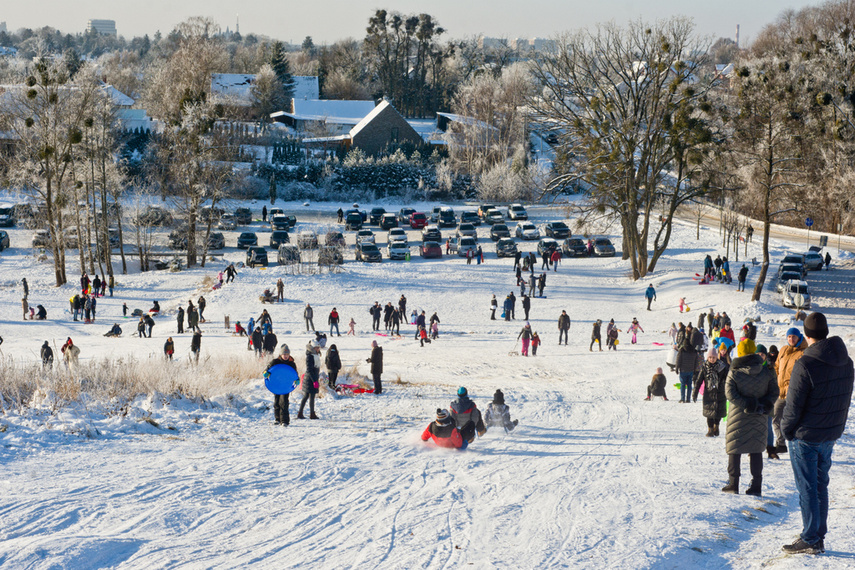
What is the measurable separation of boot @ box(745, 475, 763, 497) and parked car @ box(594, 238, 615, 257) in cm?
3577

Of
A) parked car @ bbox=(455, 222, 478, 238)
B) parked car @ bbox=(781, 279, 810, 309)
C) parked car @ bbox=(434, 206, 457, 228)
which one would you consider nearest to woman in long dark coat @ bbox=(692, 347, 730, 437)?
parked car @ bbox=(781, 279, 810, 309)

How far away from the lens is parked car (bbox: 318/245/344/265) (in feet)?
115

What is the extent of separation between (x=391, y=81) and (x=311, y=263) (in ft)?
243

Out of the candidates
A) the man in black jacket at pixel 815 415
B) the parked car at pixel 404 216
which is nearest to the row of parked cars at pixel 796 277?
the man in black jacket at pixel 815 415

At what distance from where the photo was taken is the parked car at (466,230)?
46.3 meters

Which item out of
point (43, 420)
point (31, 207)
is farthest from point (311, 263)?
point (43, 420)

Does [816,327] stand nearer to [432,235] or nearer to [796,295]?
[796,295]

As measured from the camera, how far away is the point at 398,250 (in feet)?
137

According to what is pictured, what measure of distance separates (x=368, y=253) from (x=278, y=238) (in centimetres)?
848

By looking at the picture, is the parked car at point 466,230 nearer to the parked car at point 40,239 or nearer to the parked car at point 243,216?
the parked car at point 243,216

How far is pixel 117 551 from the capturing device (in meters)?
5.89

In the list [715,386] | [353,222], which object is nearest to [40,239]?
[353,222]

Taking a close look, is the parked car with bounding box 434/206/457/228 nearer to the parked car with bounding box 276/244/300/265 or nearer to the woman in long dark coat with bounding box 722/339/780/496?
the parked car with bounding box 276/244/300/265

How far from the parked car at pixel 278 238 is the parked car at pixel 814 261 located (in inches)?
1139
